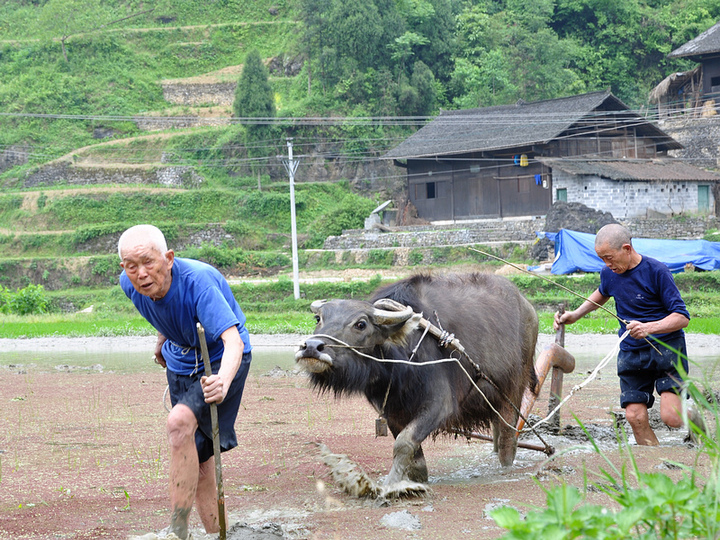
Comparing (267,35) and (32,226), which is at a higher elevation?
(267,35)

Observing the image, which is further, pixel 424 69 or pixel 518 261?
pixel 424 69

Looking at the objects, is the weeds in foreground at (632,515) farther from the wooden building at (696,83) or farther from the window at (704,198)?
the wooden building at (696,83)

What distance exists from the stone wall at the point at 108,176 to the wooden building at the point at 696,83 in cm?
2666

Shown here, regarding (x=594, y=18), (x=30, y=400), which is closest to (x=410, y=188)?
(x=594, y=18)

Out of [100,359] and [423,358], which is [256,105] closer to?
[100,359]

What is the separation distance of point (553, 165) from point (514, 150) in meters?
2.51

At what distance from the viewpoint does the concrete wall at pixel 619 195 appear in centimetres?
3234

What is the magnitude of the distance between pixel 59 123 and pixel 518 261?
109 feet

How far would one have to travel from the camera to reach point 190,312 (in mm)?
3721

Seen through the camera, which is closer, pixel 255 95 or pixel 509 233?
pixel 509 233

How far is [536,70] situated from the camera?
155ft

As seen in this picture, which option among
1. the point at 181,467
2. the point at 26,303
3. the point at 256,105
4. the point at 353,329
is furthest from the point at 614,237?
the point at 256,105

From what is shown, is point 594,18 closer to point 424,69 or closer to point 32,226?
point 424,69

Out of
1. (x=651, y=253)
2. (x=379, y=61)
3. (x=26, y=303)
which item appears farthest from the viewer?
(x=379, y=61)
